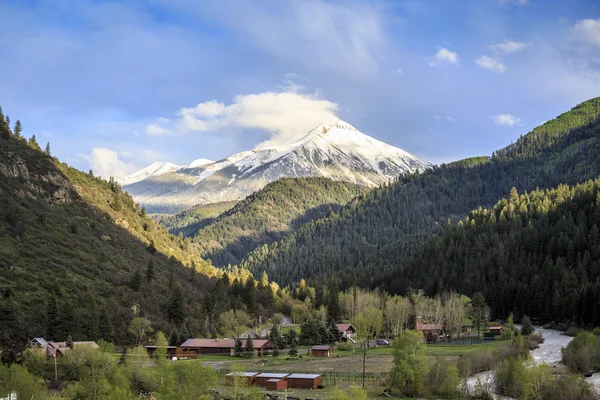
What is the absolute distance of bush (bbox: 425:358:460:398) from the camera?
262ft

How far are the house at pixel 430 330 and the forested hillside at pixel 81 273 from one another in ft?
155

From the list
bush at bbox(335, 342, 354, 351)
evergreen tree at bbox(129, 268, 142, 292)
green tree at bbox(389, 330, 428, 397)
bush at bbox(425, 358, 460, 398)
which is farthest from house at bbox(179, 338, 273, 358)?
bush at bbox(425, 358, 460, 398)

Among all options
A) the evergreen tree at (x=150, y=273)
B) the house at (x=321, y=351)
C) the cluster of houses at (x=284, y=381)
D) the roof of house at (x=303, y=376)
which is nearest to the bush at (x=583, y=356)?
the cluster of houses at (x=284, y=381)

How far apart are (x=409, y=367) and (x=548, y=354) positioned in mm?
37651

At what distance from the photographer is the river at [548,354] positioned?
8338 cm

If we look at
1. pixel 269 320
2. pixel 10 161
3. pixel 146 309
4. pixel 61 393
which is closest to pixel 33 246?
pixel 146 309

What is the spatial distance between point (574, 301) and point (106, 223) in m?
127

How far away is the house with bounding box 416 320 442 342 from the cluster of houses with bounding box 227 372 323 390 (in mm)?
60284

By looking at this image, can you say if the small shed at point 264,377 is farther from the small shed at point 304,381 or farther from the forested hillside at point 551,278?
the forested hillside at point 551,278

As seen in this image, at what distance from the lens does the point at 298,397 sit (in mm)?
79125

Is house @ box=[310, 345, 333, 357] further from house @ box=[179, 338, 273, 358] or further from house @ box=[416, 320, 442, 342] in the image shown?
house @ box=[416, 320, 442, 342]

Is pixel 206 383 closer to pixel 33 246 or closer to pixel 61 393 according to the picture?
pixel 61 393

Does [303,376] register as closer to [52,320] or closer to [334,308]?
[52,320]

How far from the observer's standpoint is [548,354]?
104125 millimetres
